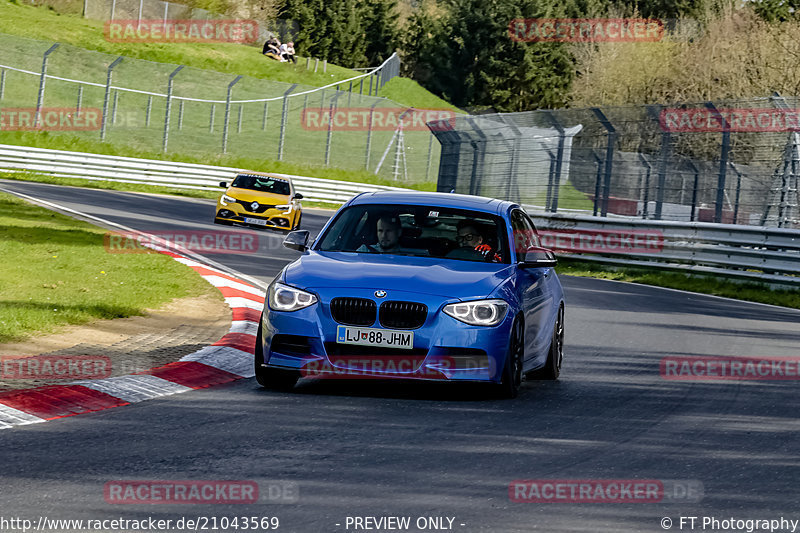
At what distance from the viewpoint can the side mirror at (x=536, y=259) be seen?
8844 mm

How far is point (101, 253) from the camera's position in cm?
1628

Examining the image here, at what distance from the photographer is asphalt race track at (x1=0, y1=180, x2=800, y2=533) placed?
508 cm

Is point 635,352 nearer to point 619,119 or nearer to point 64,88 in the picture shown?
point 619,119

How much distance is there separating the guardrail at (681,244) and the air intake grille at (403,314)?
13.6m

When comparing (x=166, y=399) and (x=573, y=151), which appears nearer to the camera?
(x=166, y=399)

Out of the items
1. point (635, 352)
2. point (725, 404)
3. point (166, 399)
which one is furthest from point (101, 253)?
point (725, 404)

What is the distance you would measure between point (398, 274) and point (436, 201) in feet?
4.71

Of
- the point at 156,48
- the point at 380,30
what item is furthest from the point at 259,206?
the point at 380,30

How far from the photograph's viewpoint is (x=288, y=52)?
270ft

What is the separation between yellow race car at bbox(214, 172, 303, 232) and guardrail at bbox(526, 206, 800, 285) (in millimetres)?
5618

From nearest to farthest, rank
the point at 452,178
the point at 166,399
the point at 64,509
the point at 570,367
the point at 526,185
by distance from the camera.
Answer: the point at 64,509
the point at 166,399
the point at 570,367
the point at 526,185
the point at 452,178

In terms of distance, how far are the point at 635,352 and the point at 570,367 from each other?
133cm

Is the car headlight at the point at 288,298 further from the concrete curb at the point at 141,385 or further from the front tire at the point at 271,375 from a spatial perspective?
the concrete curb at the point at 141,385

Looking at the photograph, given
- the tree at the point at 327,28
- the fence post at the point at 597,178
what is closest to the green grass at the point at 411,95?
the tree at the point at 327,28
